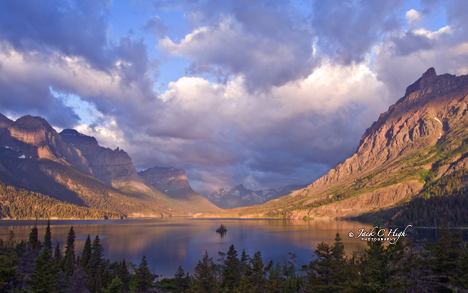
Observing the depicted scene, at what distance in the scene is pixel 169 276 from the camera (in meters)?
102

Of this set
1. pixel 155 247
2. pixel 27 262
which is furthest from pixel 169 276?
pixel 155 247

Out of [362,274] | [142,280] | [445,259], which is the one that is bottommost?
[142,280]

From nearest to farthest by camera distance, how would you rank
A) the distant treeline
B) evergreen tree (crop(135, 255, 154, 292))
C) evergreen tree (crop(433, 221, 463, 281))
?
the distant treeline
evergreen tree (crop(433, 221, 463, 281))
evergreen tree (crop(135, 255, 154, 292))

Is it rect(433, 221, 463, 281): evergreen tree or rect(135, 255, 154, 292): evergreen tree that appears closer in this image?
rect(433, 221, 463, 281): evergreen tree

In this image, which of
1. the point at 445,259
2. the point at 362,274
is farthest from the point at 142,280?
the point at 445,259

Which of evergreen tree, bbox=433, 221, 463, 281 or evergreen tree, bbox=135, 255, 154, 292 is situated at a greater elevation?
evergreen tree, bbox=433, 221, 463, 281

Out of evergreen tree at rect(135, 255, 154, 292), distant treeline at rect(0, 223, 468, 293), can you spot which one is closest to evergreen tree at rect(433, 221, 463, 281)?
distant treeline at rect(0, 223, 468, 293)

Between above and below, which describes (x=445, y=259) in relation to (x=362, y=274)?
below

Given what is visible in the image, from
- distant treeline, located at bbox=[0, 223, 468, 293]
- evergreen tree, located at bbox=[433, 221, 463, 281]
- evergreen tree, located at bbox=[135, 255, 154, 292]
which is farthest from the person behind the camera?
evergreen tree, located at bbox=[135, 255, 154, 292]

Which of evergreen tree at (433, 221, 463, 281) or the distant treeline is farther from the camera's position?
evergreen tree at (433, 221, 463, 281)

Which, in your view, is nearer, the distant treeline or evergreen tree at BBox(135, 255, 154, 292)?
the distant treeline

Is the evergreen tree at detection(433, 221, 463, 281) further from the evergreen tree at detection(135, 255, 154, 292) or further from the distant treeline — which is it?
the evergreen tree at detection(135, 255, 154, 292)

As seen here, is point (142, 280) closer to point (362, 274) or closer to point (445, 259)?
point (362, 274)

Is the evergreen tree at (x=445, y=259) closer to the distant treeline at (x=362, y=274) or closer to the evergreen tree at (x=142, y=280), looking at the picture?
the distant treeline at (x=362, y=274)
